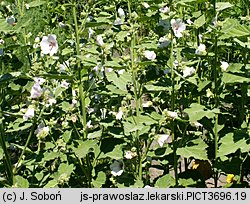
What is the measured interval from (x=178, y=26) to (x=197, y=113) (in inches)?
16.4

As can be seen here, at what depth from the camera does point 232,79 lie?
230cm

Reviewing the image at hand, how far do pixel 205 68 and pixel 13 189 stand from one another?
52.4 inches

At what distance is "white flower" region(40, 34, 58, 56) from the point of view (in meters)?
2.39

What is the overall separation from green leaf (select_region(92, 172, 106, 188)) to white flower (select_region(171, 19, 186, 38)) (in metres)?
0.76

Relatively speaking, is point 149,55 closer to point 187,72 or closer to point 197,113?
point 187,72

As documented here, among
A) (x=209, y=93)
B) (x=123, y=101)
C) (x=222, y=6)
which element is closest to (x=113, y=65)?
(x=123, y=101)

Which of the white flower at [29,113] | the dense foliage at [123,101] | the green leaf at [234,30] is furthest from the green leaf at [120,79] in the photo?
the green leaf at [234,30]

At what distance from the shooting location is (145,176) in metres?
2.77

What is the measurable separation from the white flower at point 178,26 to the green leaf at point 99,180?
763 mm

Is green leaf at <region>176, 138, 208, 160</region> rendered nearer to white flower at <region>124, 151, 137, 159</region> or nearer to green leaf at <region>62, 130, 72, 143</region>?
white flower at <region>124, 151, 137, 159</region>

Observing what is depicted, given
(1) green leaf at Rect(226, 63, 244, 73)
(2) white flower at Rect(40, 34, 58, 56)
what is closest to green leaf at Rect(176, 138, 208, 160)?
(1) green leaf at Rect(226, 63, 244, 73)

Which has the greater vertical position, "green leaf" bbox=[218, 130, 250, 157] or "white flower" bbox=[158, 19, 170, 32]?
"white flower" bbox=[158, 19, 170, 32]

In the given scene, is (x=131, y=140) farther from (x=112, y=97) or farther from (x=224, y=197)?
(x=224, y=197)

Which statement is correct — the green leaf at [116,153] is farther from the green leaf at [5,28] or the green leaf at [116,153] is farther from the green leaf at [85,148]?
the green leaf at [5,28]
